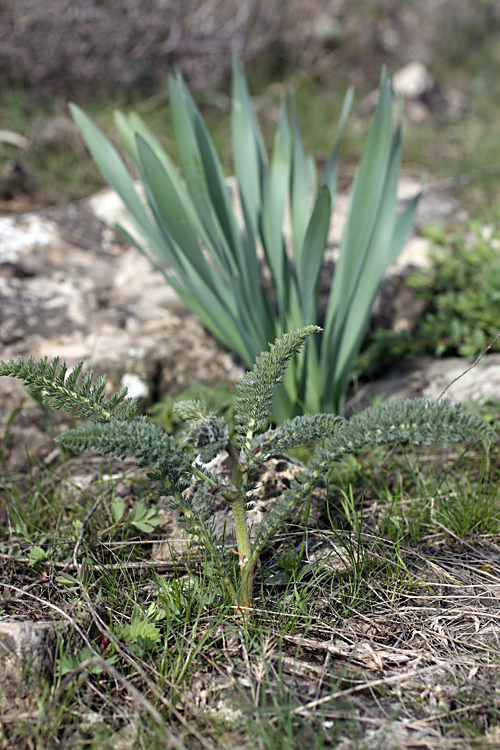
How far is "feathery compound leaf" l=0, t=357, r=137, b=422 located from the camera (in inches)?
36.6

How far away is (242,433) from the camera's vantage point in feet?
3.36

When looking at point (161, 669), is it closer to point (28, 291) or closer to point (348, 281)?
point (348, 281)

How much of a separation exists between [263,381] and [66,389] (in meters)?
0.33

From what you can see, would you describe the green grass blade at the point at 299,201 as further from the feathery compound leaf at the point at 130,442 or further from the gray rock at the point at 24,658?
the gray rock at the point at 24,658

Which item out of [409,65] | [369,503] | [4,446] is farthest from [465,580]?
[409,65]

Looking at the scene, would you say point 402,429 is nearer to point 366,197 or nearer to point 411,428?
point 411,428

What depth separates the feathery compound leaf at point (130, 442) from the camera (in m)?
0.82

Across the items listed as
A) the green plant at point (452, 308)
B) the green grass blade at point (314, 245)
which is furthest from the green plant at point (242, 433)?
the green plant at point (452, 308)

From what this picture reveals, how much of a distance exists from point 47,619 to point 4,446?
2.22 feet

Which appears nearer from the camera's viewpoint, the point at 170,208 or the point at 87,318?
the point at 170,208

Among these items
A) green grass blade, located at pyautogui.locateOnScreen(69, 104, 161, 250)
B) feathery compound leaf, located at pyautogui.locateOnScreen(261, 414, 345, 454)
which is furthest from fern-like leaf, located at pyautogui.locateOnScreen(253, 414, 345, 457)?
green grass blade, located at pyautogui.locateOnScreen(69, 104, 161, 250)

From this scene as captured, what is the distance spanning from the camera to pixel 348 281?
1.55m

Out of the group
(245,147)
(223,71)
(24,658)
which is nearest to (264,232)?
(245,147)

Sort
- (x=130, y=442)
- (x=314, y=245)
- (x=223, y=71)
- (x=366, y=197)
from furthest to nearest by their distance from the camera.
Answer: (x=223, y=71), (x=366, y=197), (x=314, y=245), (x=130, y=442)
